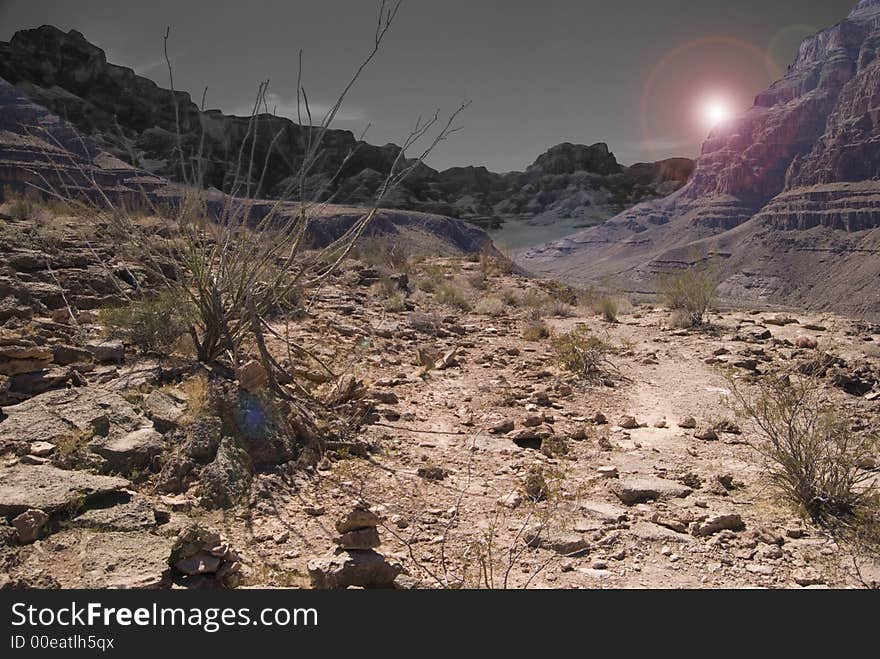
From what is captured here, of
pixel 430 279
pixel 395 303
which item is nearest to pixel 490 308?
pixel 395 303

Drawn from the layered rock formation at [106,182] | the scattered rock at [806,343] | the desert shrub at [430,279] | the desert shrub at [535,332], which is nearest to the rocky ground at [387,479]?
the scattered rock at [806,343]

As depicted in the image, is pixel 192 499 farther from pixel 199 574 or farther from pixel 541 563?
pixel 541 563

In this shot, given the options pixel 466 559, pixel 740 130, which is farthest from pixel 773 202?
pixel 466 559

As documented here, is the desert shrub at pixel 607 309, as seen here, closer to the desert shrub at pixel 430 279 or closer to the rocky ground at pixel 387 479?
the desert shrub at pixel 430 279

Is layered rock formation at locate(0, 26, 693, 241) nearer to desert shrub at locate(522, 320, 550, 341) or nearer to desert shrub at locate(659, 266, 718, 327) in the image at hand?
desert shrub at locate(522, 320, 550, 341)

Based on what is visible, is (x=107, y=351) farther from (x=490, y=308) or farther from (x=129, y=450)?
(x=490, y=308)

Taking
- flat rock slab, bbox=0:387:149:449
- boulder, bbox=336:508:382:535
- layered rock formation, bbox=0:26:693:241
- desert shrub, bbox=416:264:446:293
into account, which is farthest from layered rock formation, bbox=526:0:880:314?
boulder, bbox=336:508:382:535

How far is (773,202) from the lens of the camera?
3073 inches

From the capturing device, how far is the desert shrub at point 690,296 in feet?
30.2

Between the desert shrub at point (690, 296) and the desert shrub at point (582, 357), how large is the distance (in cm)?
263

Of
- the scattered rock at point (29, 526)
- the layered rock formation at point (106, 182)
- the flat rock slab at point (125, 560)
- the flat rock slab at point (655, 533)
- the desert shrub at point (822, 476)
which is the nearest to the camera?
the flat rock slab at point (125, 560)

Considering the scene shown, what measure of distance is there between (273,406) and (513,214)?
100193 millimetres

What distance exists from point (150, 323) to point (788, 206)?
283ft

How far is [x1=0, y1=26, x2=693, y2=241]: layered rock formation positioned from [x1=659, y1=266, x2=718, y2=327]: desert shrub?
6.87 metres
